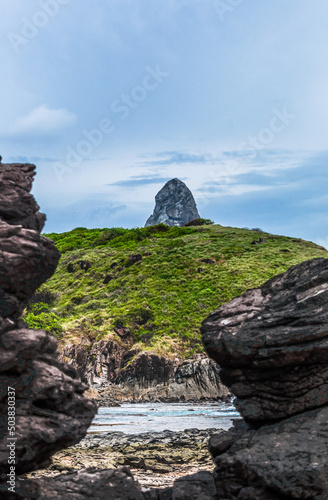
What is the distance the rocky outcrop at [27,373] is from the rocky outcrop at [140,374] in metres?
38.8

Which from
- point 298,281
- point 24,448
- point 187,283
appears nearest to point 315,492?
point 298,281

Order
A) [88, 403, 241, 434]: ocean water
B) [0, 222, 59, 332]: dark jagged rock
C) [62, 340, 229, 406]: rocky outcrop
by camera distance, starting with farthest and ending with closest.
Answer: [62, 340, 229, 406]: rocky outcrop, [88, 403, 241, 434]: ocean water, [0, 222, 59, 332]: dark jagged rock

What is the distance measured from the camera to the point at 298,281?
1283cm

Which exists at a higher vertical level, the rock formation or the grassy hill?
the grassy hill

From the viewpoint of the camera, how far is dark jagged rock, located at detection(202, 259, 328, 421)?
11123mm

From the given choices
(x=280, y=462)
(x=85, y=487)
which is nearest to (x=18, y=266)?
(x=85, y=487)

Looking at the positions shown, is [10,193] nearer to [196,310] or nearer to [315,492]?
[315,492]

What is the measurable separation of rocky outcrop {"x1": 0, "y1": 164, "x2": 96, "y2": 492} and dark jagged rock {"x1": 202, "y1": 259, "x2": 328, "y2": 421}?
3.92m

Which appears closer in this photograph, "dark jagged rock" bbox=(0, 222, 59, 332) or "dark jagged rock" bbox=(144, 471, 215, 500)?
"dark jagged rock" bbox=(0, 222, 59, 332)

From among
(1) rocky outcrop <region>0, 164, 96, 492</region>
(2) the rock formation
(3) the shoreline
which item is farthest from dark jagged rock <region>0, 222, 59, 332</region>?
(3) the shoreline

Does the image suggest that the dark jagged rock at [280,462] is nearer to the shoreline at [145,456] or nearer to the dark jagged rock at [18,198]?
the shoreline at [145,456]

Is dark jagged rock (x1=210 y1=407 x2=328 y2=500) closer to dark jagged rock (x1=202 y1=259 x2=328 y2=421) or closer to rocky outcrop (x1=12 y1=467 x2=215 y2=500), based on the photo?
dark jagged rock (x1=202 y1=259 x2=328 y2=421)

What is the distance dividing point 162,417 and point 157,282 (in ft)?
153

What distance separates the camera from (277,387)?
1148cm
